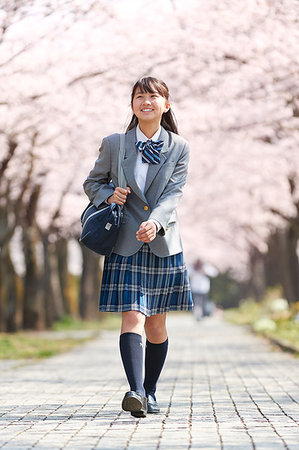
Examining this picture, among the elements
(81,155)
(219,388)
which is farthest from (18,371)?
(81,155)

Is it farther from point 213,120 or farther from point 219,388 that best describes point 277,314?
point 219,388

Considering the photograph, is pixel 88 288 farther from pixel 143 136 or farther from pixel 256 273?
pixel 143 136

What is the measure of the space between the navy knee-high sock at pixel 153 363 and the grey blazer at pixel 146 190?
0.70 metres

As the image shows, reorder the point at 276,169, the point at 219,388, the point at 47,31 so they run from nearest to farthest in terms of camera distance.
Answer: the point at 219,388, the point at 47,31, the point at 276,169

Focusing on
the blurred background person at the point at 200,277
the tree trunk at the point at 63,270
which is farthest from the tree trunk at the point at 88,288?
the blurred background person at the point at 200,277

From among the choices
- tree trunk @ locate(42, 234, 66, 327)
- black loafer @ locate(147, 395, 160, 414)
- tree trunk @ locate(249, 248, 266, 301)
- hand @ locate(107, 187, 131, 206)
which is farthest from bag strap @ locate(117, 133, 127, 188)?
tree trunk @ locate(249, 248, 266, 301)

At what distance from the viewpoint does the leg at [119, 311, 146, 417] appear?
5.27 meters

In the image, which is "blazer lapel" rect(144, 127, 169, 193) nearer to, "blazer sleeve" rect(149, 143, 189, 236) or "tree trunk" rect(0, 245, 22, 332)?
"blazer sleeve" rect(149, 143, 189, 236)

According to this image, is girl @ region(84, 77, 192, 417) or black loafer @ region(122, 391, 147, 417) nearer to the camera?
black loafer @ region(122, 391, 147, 417)

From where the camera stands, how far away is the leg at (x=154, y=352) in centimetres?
576

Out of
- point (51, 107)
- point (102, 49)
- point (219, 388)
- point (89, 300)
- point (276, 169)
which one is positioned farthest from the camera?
point (89, 300)

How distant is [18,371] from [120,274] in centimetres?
534

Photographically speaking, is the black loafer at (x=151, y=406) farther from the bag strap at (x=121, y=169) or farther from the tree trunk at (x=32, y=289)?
the tree trunk at (x=32, y=289)

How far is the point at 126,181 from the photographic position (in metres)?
5.61
